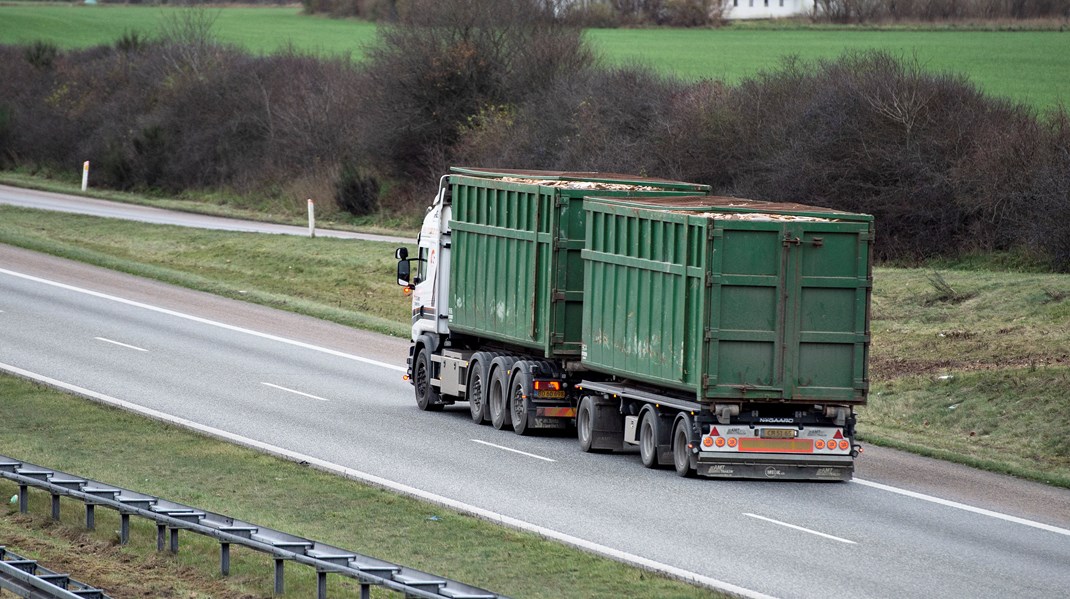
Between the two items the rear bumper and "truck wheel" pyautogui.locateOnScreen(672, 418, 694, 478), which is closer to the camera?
the rear bumper

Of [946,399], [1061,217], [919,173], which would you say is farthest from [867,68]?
[946,399]

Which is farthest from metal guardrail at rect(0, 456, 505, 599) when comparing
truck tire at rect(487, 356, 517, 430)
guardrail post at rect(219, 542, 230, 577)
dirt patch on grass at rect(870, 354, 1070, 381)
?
dirt patch on grass at rect(870, 354, 1070, 381)

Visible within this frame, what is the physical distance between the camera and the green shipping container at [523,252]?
21.0 m

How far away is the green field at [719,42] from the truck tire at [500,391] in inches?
942

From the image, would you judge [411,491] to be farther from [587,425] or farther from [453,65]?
[453,65]

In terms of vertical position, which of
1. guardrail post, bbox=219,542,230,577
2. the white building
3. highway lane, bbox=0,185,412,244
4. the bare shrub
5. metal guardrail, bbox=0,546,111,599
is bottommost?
guardrail post, bbox=219,542,230,577

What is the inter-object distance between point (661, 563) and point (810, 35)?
2727 inches

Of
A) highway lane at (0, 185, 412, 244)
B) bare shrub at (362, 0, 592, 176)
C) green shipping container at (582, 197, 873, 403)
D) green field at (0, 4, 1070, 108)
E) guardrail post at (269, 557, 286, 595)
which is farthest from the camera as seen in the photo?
bare shrub at (362, 0, 592, 176)

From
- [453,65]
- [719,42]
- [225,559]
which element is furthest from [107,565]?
[719,42]

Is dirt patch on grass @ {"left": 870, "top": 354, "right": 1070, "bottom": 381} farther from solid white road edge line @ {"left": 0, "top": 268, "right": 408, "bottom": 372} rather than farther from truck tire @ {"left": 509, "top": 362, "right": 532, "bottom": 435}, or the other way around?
solid white road edge line @ {"left": 0, "top": 268, "right": 408, "bottom": 372}

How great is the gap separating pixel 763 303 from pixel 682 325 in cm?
97

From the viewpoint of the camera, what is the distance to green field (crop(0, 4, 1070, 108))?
52.9m

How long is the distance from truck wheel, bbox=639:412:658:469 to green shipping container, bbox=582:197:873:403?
68 cm

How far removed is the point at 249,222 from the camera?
53.4m
